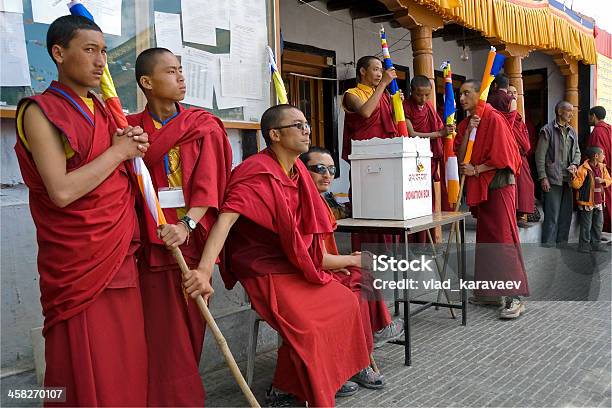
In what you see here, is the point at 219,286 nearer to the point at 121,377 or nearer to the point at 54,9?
the point at 121,377

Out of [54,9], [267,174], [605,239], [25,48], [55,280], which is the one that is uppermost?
[54,9]

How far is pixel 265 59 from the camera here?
401 cm

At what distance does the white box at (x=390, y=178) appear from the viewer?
3441mm

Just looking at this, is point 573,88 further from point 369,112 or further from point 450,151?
point 369,112

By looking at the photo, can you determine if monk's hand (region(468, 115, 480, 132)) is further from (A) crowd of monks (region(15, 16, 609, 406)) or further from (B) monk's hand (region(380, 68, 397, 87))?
(A) crowd of monks (region(15, 16, 609, 406))

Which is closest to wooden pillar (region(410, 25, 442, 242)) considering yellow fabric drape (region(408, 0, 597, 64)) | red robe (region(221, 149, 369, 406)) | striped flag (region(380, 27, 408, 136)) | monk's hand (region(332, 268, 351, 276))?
yellow fabric drape (region(408, 0, 597, 64))

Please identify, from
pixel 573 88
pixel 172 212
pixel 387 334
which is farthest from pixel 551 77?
pixel 172 212

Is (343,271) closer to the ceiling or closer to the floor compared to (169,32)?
closer to the floor

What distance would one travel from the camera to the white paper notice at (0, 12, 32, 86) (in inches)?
105

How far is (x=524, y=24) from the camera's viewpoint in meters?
7.30

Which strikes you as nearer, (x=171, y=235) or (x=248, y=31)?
(x=171, y=235)

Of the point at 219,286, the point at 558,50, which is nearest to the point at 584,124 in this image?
the point at 558,50

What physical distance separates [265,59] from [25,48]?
1697 millimetres

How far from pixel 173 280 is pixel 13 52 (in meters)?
1.39
